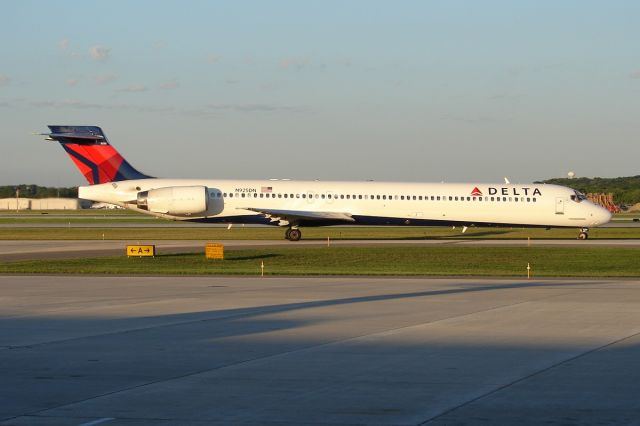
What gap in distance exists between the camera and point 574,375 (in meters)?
13.3

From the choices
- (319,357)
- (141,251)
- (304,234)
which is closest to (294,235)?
(304,234)

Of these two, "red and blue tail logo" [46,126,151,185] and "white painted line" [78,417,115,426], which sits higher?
"red and blue tail logo" [46,126,151,185]

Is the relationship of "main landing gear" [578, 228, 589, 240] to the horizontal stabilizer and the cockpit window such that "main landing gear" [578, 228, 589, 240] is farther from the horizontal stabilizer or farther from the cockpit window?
the horizontal stabilizer

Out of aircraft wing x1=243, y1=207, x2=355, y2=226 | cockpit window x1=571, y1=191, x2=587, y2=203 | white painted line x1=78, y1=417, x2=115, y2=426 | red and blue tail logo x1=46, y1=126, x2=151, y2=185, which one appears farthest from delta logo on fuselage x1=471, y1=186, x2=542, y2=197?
white painted line x1=78, y1=417, x2=115, y2=426

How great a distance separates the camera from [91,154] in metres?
56.6

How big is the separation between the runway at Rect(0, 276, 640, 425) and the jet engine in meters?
27.7

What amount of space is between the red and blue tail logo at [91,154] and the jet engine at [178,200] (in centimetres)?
290

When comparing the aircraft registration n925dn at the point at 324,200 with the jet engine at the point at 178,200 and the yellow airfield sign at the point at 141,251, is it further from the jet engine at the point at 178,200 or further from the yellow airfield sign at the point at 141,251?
the yellow airfield sign at the point at 141,251

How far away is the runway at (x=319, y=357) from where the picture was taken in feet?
36.0

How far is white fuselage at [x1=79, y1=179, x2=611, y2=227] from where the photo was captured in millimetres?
55688

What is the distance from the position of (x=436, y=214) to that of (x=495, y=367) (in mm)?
42031

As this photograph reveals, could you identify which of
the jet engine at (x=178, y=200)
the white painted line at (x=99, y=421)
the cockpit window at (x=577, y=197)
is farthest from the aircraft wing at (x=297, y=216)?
the white painted line at (x=99, y=421)

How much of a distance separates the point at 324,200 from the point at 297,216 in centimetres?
222

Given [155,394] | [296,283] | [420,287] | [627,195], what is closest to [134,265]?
[296,283]
